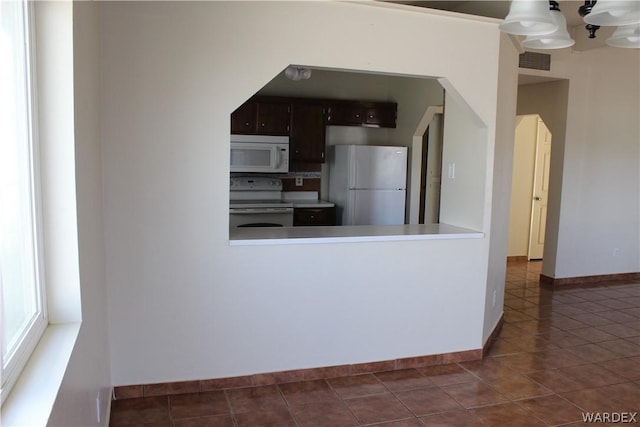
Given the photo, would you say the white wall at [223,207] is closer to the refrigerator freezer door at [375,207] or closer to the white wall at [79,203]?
the white wall at [79,203]

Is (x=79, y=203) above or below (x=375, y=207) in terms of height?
above

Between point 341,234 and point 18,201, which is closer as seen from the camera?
point 18,201

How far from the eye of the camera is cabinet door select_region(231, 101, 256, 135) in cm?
563

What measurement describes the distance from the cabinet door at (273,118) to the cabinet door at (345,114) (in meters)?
0.54

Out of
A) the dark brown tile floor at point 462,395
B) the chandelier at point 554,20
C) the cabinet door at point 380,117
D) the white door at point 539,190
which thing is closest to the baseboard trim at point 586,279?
the white door at point 539,190

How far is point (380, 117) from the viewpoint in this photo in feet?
20.6

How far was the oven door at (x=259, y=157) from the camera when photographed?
5.66m

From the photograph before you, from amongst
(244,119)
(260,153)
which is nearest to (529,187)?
(260,153)

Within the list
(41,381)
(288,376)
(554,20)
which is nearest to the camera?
(41,381)

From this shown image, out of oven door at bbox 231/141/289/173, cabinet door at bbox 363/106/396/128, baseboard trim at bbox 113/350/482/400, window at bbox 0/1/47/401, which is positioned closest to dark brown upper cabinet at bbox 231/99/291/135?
oven door at bbox 231/141/289/173

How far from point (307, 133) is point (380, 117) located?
961 millimetres

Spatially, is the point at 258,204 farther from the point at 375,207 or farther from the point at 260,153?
the point at 375,207

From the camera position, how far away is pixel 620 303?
205 inches

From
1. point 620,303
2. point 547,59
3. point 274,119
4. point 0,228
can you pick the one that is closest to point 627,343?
point 620,303
